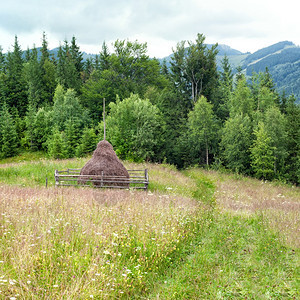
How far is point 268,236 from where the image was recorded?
28.0 feet

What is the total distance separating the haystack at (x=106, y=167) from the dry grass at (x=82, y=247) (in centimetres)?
663

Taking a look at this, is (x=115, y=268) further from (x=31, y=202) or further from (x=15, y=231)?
(x=31, y=202)

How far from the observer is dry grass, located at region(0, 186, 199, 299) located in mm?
4863

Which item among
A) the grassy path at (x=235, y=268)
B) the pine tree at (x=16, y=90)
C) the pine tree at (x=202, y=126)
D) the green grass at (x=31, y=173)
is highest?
the pine tree at (x=16, y=90)

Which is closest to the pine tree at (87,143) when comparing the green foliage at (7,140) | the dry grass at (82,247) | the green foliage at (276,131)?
the green foliage at (7,140)

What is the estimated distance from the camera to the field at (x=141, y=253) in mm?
5090

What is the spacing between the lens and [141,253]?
644 cm

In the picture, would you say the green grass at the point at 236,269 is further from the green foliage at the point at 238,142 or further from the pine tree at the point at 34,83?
the pine tree at the point at 34,83

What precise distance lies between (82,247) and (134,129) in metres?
29.8

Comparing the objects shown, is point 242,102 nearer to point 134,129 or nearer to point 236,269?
point 134,129

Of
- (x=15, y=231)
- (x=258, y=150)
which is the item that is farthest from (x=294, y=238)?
(x=258, y=150)

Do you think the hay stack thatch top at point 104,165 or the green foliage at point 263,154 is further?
the green foliage at point 263,154

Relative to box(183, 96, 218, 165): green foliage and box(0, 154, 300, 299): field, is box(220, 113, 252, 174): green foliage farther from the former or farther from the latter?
box(0, 154, 300, 299): field

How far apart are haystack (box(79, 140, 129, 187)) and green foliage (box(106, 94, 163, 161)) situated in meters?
16.5
